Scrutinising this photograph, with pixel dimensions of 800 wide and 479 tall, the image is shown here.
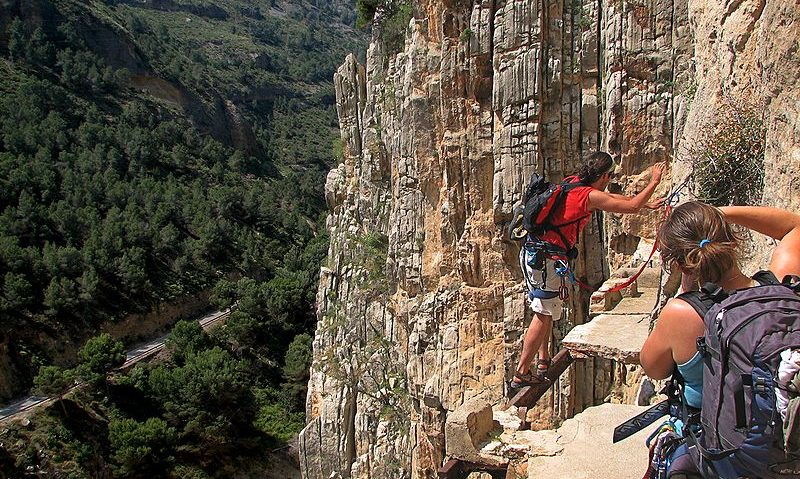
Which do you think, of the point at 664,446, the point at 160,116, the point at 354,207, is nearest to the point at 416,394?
the point at 354,207

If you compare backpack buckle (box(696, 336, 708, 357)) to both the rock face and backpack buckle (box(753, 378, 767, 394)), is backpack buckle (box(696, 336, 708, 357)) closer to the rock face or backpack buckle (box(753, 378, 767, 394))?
backpack buckle (box(753, 378, 767, 394))

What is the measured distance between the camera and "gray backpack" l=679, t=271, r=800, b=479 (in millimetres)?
1920

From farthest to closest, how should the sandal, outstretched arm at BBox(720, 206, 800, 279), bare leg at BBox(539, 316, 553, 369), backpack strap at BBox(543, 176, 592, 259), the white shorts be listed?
the sandal
bare leg at BBox(539, 316, 553, 369)
the white shorts
backpack strap at BBox(543, 176, 592, 259)
outstretched arm at BBox(720, 206, 800, 279)

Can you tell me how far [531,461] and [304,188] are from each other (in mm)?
46706

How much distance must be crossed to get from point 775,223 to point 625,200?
4.66 ft

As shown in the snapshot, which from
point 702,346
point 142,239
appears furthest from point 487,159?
point 142,239

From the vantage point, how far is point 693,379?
91.1 inches

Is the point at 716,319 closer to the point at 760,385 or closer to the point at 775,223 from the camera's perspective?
the point at 760,385

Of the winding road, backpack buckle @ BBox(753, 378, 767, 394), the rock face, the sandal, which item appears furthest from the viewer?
the winding road

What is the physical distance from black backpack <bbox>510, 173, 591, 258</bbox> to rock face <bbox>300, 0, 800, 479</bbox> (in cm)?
143

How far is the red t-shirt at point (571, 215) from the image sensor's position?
4.51 metres

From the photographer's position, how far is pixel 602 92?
9.22m

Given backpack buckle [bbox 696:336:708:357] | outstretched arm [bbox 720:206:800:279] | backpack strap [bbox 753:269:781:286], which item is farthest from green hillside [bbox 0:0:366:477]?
backpack buckle [bbox 696:336:708:357]

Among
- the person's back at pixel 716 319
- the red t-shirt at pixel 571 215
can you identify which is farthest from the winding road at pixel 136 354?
the person's back at pixel 716 319
